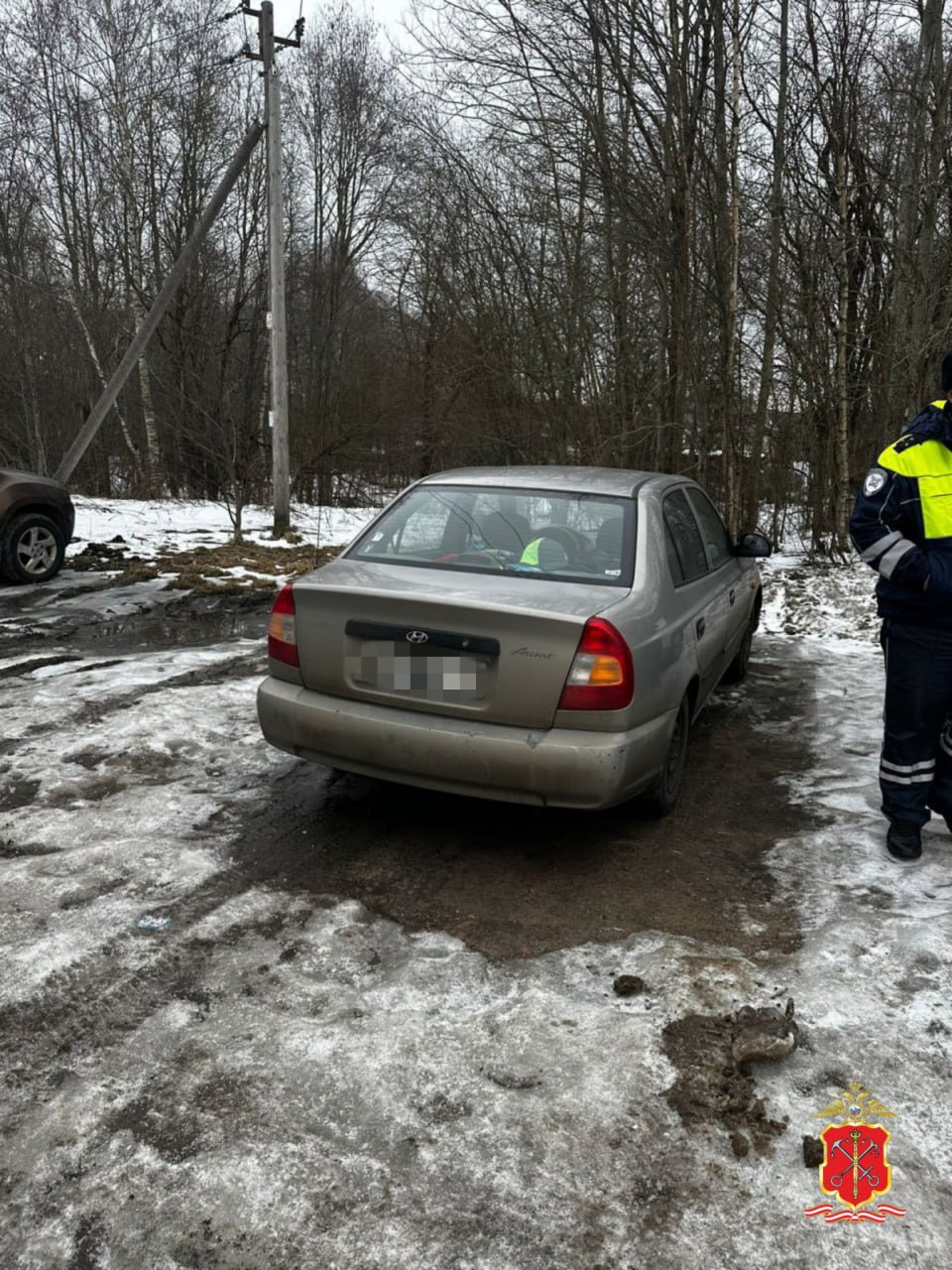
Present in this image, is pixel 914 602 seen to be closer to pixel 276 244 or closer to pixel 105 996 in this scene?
pixel 105 996

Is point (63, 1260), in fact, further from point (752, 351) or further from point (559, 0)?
point (559, 0)

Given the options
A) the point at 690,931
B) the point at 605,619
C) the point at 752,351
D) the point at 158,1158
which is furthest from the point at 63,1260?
the point at 752,351

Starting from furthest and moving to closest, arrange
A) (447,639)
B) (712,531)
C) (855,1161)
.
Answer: (712,531) → (447,639) → (855,1161)

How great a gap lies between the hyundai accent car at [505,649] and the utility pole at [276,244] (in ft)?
34.2

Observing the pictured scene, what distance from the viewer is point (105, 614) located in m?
8.44

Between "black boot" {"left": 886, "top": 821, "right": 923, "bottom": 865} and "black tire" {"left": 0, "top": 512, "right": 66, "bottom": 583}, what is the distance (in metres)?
8.50

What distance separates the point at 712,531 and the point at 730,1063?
11.7 ft

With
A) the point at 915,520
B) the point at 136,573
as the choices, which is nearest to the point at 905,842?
the point at 915,520

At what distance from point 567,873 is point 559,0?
10518mm

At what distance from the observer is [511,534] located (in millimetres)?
4227

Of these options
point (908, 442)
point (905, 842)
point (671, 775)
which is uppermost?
point (908, 442)

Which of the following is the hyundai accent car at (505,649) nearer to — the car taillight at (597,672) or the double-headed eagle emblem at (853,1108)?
the car taillight at (597,672)

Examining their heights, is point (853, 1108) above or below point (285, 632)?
below

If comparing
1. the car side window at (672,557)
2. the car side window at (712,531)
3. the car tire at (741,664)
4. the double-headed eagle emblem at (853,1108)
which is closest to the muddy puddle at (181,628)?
the car tire at (741,664)
